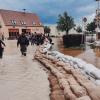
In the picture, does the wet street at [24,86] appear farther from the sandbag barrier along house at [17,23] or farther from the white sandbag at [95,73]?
the sandbag barrier along house at [17,23]

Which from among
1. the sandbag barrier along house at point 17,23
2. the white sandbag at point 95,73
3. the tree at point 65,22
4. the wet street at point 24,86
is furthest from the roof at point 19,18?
the white sandbag at point 95,73

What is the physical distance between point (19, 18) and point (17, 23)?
2088 mm

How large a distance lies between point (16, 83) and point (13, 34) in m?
64.6

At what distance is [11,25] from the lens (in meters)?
72.2

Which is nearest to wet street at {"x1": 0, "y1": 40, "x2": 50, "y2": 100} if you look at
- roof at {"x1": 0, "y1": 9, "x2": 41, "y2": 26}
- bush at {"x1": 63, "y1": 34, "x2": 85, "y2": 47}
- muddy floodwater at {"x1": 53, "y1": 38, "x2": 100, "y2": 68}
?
muddy floodwater at {"x1": 53, "y1": 38, "x2": 100, "y2": 68}

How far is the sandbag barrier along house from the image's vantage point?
71125 mm

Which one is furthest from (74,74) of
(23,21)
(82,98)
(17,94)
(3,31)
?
(23,21)

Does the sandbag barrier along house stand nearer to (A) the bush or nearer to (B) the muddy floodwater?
(A) the bush

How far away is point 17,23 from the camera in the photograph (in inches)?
2933

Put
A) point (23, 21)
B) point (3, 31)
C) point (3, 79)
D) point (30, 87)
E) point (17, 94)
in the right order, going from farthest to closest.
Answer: point (23, 21) → point (3, 31) → point (3, 79) → point (30, 87) → point (17, 94)

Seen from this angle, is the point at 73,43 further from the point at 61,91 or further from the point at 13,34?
the point at 13,34

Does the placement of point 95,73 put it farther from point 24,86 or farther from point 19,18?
point 19,18

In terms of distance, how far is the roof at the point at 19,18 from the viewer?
72.2 metres

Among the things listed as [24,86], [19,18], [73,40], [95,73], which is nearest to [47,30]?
[19,18]
